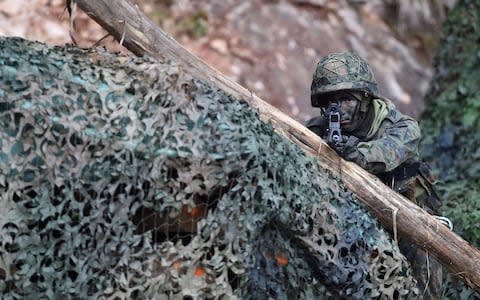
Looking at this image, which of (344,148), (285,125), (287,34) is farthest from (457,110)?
(287,34)

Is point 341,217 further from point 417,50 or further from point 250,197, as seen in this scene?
point 417,50

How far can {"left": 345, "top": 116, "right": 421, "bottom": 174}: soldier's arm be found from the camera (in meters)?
5.66

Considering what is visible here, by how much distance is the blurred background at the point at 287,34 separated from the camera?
13281 millimetres

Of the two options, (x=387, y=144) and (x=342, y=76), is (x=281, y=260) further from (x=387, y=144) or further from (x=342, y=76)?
(x=342, y=76)

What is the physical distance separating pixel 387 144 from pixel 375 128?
0.34 m

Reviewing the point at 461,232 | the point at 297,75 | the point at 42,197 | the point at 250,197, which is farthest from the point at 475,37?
the point at 42,197

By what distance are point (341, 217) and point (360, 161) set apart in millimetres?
546

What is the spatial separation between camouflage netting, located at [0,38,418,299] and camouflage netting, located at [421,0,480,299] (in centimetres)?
357

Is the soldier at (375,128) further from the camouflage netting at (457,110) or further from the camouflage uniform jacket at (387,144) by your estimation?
the camouflage netting at (457,110)

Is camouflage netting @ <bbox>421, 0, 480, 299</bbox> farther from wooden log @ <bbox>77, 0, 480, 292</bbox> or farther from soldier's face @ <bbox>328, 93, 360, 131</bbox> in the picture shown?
wooden log @ <bbox>77, 0, 480, 292</bbox>

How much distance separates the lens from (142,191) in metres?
4.66

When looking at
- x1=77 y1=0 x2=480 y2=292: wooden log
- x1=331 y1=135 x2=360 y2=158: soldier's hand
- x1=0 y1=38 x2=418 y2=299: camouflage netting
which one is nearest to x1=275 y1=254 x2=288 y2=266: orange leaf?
x1=0 y1=38 x2=418 y2=299: camouflage netting

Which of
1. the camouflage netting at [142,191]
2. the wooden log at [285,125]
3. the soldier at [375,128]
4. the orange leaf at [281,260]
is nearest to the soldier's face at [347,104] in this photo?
the soldier at [375,128]

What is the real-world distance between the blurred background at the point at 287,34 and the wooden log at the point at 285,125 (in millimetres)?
7131
